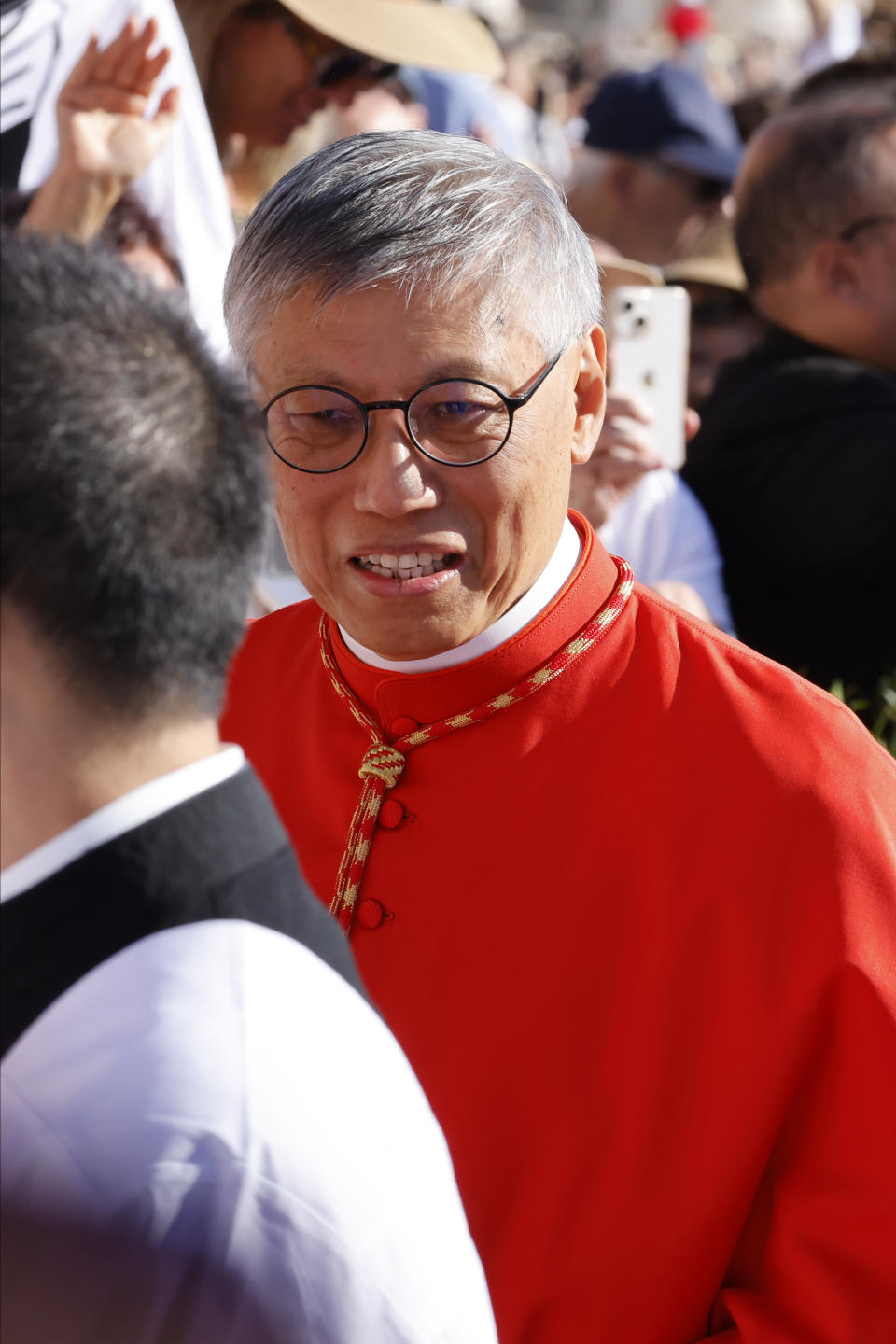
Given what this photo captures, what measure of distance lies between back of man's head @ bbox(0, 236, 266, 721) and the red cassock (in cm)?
93

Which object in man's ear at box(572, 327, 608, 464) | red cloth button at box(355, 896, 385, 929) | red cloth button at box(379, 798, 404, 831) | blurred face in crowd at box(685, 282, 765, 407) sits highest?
man's ear at box(572, 327, 608, 464)

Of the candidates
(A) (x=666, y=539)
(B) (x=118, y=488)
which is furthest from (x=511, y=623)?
(A) (x=666, y=539)

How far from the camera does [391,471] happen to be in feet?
6.36

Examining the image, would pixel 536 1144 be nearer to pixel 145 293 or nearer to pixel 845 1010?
pixel 845 1010

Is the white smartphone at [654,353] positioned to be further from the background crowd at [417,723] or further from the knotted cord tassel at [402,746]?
the knotted cord tassel at [402,746]

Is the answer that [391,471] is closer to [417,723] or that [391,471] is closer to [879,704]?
[417,723]

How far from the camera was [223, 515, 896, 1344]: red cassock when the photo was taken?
1.89 meters

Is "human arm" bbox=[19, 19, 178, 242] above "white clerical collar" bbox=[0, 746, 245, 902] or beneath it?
beneath

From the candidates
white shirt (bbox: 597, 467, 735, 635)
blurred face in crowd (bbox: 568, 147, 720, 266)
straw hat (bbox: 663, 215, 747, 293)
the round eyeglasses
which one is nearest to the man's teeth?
the round eyeglasses

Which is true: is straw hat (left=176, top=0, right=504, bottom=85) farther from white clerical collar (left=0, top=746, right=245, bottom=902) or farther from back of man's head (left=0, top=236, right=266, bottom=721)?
white clerical collar (left=0, top=746, right=245, bottom=902)

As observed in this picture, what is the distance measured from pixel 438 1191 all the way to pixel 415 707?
3.57ft

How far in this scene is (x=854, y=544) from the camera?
3729mm

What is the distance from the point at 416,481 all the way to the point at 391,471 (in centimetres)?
3

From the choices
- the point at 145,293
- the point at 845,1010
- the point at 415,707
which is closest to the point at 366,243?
the point at 415,707
